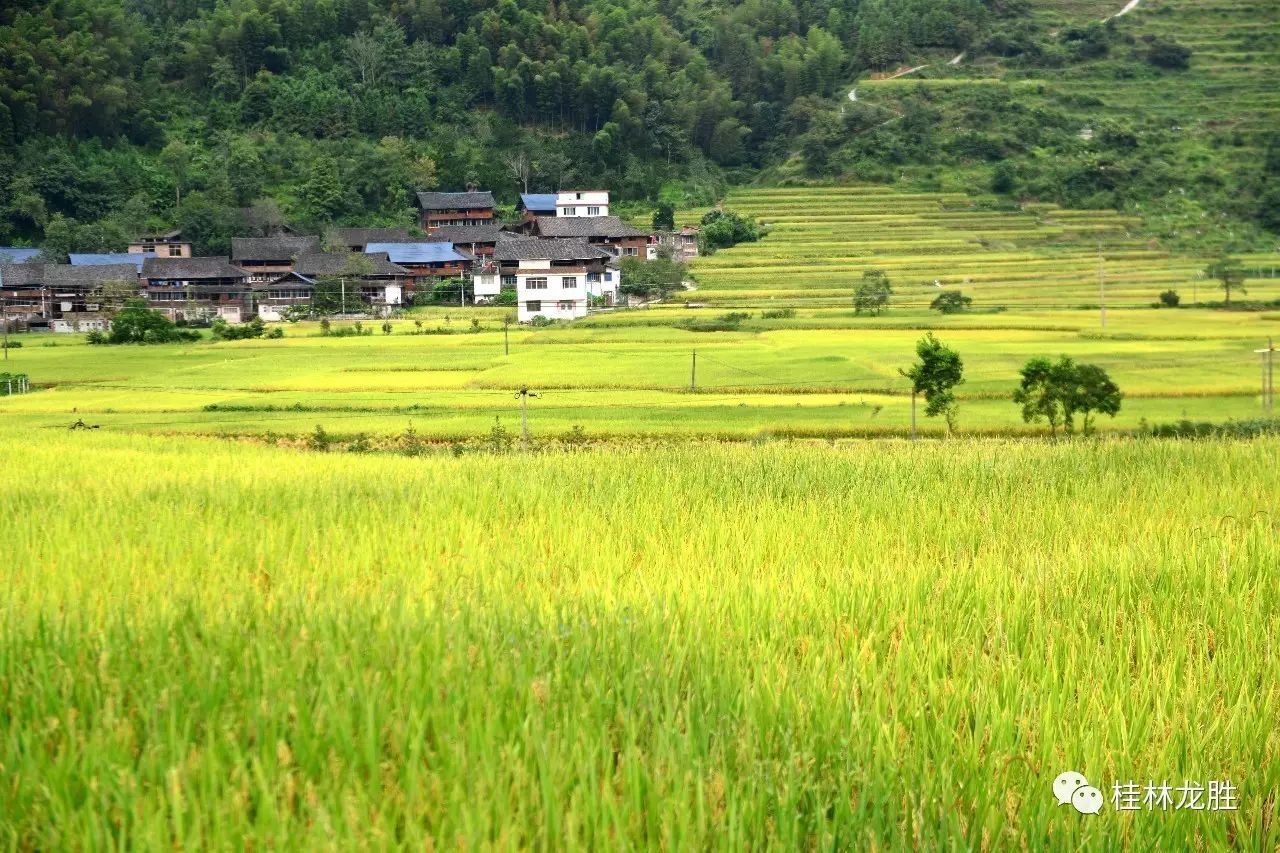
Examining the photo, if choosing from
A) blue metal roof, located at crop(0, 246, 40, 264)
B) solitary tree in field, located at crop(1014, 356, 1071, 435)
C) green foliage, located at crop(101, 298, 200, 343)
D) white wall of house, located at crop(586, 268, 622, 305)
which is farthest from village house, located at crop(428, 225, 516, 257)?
solitary tree in field, located at crop(1014, 356, 1071, 435)

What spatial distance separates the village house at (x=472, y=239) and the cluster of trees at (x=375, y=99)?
13.1 feet

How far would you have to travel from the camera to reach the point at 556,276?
144 ft

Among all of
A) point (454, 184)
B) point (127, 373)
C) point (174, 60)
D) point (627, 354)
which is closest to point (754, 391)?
point (627, 354)

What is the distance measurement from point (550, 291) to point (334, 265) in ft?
29.1

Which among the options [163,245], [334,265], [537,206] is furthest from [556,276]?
[163,245]

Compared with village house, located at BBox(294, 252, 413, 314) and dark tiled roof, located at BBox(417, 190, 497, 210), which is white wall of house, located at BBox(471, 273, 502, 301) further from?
dark tiled roof, located at BBox(417, 190, 497, 210)

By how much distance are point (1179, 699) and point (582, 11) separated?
7768 centimetres

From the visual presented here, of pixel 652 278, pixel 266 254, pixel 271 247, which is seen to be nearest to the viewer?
pixel 652 278

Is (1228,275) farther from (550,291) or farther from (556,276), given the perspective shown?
(550,291)

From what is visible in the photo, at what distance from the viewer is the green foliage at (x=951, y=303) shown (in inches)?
1463

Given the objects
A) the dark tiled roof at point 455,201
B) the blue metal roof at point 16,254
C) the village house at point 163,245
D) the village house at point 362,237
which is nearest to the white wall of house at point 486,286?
the village house at point 362,237

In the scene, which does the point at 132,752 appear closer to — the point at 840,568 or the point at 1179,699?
the point at 1179,699

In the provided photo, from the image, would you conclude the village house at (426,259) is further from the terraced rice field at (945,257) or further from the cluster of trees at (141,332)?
the cluster of trees at (141,332)

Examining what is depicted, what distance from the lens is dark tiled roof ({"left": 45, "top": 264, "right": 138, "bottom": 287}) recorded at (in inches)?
1785
